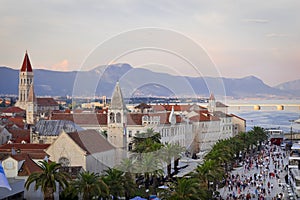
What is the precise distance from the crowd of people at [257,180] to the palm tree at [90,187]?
41.2ft

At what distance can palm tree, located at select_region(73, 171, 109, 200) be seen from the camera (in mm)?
27562

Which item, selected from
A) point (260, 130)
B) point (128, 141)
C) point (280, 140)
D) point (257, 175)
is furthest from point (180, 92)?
point (280, 140)

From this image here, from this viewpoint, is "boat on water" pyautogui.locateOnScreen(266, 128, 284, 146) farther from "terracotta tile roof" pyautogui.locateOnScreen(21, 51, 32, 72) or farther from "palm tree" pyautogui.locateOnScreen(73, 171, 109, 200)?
"palm tree" pyautogui.locateOnScreen(73, 171, 109, 200)

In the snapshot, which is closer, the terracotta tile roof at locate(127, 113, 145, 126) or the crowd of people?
the crowd of people

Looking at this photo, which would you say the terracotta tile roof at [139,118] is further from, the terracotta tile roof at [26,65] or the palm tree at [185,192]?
the terracotta tile roof at [26,65]

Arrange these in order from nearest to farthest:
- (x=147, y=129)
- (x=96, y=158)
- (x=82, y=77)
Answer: (x=82, y=77) → (x=96, y=158) → (x=147, y=129)

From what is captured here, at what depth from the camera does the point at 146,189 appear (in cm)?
3819

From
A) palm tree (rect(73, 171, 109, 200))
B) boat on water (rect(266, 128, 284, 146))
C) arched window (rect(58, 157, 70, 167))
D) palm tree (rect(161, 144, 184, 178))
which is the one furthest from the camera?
boat on water (rect(266, 128, 284, 146))

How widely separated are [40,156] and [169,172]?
439 inches

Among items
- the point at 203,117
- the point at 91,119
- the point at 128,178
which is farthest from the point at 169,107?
the point at 128,178

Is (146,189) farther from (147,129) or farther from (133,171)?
(147,129)

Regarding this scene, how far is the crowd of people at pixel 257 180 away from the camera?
3906 cm

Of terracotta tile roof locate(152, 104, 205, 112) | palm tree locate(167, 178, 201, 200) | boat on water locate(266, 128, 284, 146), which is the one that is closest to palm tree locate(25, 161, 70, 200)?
palm tree locate(167, 178, 201, 200)

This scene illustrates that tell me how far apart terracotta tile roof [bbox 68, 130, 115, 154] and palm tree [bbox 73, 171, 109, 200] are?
39.6 ft
